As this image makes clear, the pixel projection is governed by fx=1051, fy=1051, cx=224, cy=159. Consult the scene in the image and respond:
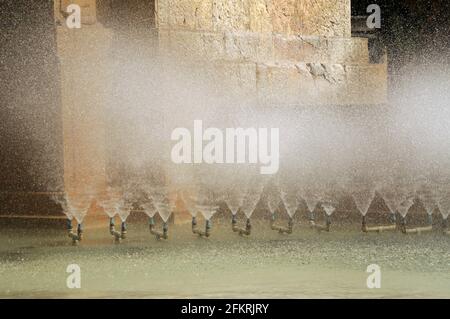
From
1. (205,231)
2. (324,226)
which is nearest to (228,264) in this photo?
(205,231)

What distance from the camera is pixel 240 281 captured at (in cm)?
972

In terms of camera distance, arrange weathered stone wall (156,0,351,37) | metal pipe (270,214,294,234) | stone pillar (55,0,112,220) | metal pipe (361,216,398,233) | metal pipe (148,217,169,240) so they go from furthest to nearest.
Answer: weathered stone wall (156,0,351,37) < stone pillar (55,0,112,220) < metal pipe (270,214,294,234) < metal pipe (361,216,398,233) < metal pipe (148,217,169,240)

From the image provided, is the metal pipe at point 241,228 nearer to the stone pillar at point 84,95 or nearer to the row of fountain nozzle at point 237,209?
the row of fountain nozzle at point 237,209

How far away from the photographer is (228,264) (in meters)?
10.6

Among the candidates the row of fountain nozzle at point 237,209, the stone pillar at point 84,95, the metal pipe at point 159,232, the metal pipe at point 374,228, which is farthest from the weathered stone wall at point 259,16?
the metal pipe at point 374,228

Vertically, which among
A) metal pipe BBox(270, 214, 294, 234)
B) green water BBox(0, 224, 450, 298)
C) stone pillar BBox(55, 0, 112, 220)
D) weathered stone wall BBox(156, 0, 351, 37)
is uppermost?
weathered stone wall BBox(156, 0, 351, 37)

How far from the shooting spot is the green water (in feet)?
30.3

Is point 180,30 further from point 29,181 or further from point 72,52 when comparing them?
point 29,181

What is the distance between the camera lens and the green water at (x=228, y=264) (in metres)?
9.25

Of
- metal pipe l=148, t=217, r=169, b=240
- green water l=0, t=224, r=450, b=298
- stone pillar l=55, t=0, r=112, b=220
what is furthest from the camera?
stone pillar l=55, t=0, r=112, b=220

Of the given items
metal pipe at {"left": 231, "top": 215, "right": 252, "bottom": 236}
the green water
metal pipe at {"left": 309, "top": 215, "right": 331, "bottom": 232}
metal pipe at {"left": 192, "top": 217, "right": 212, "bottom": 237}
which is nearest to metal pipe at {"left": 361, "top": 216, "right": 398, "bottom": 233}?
the green water

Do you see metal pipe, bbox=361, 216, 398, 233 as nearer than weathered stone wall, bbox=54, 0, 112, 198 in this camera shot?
Yes

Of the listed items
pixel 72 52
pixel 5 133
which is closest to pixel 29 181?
pixel 5 133

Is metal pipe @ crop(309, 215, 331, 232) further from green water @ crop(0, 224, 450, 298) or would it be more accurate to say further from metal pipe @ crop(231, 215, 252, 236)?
metal pipe @ crop(231, 215, 252, 236)
